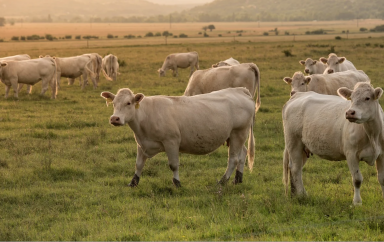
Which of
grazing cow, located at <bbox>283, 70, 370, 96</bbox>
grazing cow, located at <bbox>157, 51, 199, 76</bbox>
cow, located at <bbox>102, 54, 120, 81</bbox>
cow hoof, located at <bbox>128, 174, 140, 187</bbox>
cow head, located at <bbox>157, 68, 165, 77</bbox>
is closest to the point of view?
cow hoof, located at <bbox>128, 174, 140, 187</bbox>

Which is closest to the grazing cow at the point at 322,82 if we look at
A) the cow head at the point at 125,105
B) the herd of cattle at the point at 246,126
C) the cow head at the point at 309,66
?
the herd of cattle at the point at 246,126

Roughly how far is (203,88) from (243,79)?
1.08 meters

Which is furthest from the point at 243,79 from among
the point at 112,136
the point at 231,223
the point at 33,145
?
the point at 231,223

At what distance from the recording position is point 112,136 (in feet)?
40.2

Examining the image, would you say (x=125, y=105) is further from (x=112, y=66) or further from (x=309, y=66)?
(x=112, y=66)

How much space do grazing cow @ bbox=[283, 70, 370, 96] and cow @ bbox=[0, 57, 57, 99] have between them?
10210mm

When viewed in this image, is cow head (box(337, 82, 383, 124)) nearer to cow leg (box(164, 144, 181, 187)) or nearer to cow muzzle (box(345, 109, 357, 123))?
cow muzzle (box(345, 109, 357, 123))

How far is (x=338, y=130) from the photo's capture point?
6734 mm

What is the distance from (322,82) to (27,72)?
1111 centimetres

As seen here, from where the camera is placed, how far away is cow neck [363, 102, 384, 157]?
20.7 ft

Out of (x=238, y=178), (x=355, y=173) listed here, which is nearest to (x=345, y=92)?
(x=355, y=173)

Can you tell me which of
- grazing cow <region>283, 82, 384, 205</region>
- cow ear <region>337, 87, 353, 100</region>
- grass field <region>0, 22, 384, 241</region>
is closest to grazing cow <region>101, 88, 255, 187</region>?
grass field <region>0, 22, 384, 241</region>

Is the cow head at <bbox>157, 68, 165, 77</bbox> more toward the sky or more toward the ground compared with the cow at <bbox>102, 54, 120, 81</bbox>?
more toward the ground

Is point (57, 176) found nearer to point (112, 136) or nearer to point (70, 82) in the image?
point (112, 136)
